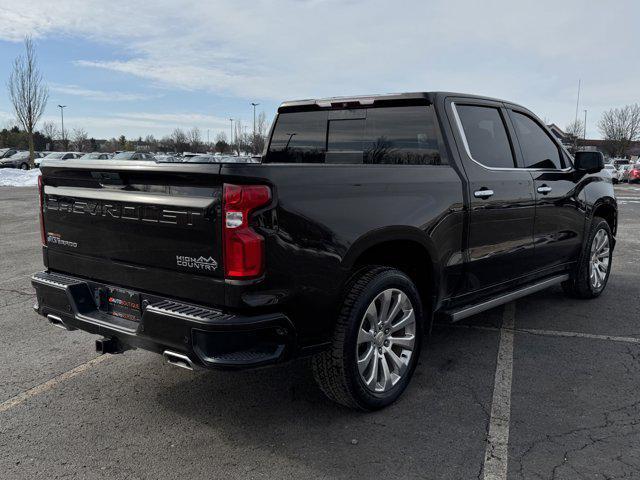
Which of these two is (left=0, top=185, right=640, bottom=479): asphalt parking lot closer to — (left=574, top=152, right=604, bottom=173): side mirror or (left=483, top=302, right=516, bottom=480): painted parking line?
(left=483, top=302, right=516, bottom=480): painted parking line

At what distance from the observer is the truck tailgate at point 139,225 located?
9.37 ft

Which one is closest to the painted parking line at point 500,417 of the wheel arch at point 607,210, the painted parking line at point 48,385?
the wheel arch at point 607,210

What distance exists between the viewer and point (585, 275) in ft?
19.2

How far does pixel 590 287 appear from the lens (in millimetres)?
5984

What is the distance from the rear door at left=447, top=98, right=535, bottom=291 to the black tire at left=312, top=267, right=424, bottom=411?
1.01 m

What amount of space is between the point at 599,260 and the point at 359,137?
3.33 metres

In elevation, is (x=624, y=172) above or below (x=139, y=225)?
below

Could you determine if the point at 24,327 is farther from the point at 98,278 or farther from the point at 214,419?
the point at 214,419

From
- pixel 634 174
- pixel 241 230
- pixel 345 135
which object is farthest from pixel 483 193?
pixel 634 174

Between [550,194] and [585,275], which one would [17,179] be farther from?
[550,194]

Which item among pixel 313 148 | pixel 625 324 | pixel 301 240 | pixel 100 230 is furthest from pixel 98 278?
pixel 625 324

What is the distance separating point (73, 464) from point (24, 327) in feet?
8.47

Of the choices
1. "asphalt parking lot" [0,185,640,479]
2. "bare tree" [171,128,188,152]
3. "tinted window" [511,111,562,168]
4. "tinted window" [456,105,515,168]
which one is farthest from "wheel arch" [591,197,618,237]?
"bare tree" [171,128,188,152]

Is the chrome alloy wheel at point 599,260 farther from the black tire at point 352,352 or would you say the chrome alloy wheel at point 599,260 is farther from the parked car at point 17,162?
the parked car at point 17,162
